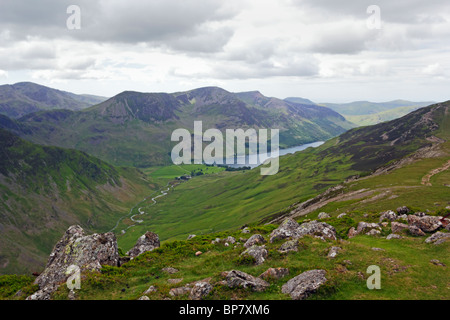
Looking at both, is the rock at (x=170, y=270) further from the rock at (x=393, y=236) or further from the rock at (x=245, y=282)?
the rock at (x=393, y=236)

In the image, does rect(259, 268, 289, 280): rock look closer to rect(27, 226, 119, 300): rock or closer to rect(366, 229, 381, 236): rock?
rect(366, 229, 381, 236): rock

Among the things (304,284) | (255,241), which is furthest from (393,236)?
(304,284)

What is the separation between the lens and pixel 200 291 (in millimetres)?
25641

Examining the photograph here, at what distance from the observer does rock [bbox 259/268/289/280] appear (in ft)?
90.9

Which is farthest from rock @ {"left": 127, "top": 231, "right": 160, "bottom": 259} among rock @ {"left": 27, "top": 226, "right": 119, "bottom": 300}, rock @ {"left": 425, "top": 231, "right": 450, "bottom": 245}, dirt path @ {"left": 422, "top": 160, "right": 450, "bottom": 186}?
dirt path @ {"left": 422, "top": 160, "right": 450, "bottom": 186}

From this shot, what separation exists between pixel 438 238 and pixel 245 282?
1030 inches

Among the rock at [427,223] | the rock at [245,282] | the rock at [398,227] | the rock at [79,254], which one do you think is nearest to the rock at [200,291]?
the rock at [245,282]

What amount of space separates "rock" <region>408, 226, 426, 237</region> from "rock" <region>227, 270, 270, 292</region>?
24613mm

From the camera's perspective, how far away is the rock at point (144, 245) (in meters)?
47.2

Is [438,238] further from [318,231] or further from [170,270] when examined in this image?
[170,270]

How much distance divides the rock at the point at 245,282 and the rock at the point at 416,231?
80.8 ft

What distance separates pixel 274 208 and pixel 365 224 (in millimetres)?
126774
